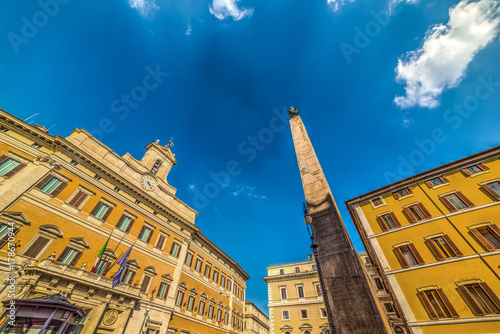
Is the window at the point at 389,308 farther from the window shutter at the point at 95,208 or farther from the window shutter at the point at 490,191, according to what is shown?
the window shutter at the point at 95,208

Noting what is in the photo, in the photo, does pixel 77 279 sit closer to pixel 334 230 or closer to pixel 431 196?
pixel 334 230

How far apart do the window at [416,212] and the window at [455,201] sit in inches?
57.5

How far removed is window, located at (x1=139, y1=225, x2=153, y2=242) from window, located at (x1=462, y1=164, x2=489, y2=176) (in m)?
27.6

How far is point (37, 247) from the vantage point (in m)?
11.6

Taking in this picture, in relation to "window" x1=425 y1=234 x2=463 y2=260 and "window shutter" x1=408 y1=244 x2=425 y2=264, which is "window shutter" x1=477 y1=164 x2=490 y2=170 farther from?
"window shutter" x1=408 y1=244 x2=425 y2=264

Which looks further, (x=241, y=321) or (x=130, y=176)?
(x=241, y=321)

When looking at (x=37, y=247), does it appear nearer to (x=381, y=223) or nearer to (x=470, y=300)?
(x=381, y=223)

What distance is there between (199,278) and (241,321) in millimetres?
11086

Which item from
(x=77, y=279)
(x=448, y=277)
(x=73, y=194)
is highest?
(x=73, y=194)

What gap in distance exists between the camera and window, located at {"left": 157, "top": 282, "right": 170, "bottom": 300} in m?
16.6

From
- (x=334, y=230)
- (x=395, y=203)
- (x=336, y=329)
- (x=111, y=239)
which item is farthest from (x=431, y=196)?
(x=111, y=239)

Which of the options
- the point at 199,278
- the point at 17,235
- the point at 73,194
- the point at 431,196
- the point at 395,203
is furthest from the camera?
the point at 199,278

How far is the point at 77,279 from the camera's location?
39.1 ft

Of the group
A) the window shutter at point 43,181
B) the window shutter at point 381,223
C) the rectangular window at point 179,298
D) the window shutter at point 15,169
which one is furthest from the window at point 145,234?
the window shutter at point 381,223
